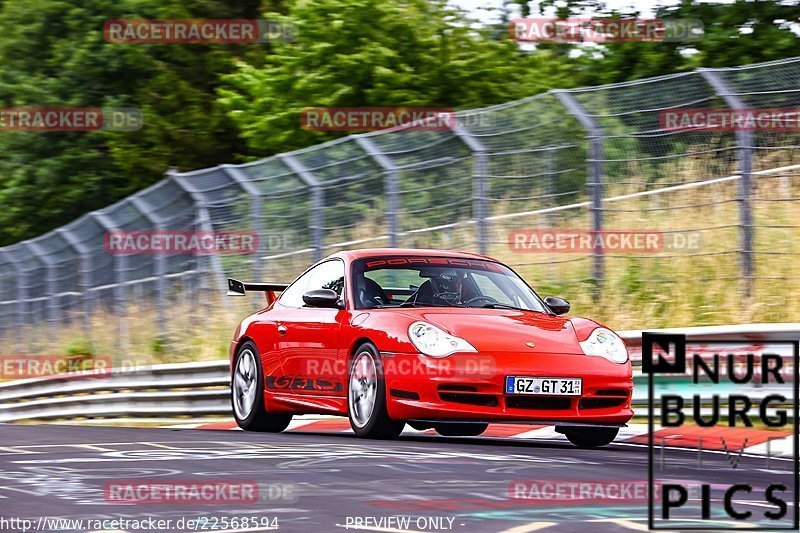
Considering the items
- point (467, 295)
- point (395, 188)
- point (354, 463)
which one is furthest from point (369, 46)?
point (354, 463)

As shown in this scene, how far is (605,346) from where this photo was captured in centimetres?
990

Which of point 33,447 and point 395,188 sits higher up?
point 395,188

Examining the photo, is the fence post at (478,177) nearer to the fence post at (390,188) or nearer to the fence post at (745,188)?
the fence post at (390,188)

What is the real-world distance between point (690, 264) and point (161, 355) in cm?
893

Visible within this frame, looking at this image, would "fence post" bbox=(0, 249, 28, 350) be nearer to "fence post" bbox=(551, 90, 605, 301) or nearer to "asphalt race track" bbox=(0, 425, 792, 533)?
"fence post" bbox=(551, 90, 605, 301)

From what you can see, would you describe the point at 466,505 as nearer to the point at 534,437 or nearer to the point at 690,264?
the point at 534,437

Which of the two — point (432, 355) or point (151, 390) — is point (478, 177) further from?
point (432, 355)

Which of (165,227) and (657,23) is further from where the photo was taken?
(657,23)

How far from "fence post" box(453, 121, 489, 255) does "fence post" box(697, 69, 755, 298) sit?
2710mm

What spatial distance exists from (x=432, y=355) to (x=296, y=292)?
8.18ft

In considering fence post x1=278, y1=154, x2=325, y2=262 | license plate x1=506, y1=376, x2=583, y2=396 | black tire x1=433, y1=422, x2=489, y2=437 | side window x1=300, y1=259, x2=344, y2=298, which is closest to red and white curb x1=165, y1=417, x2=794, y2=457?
black tire x1=433, y1=422, x2=489, y2=437

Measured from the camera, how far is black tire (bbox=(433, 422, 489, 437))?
1054cm

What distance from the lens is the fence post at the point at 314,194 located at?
54.4 feet

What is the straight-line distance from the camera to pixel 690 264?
1394 cm
